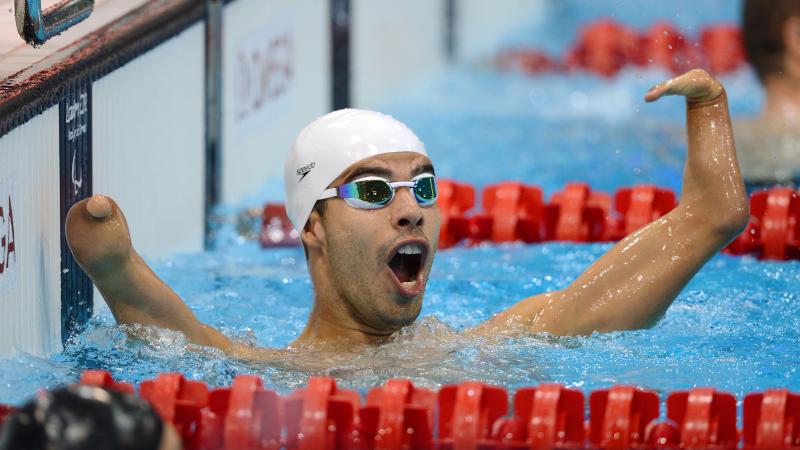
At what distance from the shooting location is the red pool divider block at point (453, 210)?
175 inches

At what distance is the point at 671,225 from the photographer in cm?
287

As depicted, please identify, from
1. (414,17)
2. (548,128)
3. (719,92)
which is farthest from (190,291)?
(414,17)

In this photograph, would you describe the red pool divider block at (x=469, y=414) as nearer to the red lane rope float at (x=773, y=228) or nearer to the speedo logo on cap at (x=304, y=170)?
the speedo logo on cap at (x=304, y=170)

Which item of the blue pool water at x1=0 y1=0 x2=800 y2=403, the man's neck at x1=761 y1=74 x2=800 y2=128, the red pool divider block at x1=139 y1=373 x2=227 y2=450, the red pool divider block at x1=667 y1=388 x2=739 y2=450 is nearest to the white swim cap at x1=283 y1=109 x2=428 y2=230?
the blue pool water at x1=0 y1=0 x2=800 y2=403

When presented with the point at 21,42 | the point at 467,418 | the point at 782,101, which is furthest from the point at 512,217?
the point at 467,418

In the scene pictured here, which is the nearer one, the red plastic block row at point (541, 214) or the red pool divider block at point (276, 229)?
the red plastic block row at point (541, 214)

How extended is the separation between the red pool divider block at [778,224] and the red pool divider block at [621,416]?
5.79ft

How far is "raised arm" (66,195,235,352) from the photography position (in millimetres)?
2504

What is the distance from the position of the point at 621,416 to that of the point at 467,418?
0.28 m

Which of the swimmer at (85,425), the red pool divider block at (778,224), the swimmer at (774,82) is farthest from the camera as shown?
→ the swimmer at (774,82)

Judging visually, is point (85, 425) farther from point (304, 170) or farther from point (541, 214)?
point (541, 214)

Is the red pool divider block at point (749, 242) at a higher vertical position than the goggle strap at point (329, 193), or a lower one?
lower

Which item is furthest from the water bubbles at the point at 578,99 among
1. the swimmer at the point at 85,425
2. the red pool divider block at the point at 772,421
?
the swimmer at the point at 85,425

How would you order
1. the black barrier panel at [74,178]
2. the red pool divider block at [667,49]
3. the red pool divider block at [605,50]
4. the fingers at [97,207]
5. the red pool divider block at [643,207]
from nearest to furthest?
1. the fingers at [97,207]
2. the black barrier panel at [74,178]
3. the red pool divider block at [643,207]
4. the red pool divider block at [667,49]
5. the red pool divider block at [605,50]
